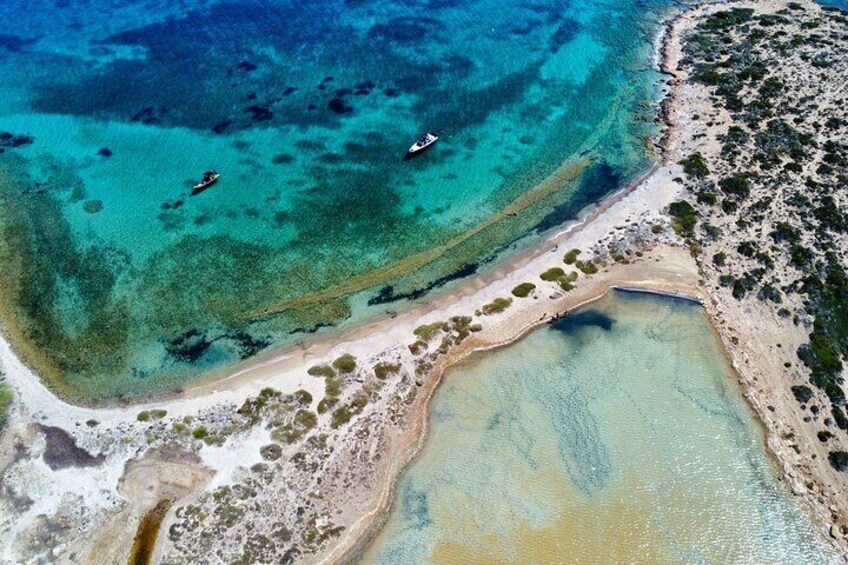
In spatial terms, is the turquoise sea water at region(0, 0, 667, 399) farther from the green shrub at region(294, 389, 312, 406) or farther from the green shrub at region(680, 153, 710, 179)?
the green shrub at region(294, 389, 312, 406)

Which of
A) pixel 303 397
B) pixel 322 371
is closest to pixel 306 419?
pixel 303 397

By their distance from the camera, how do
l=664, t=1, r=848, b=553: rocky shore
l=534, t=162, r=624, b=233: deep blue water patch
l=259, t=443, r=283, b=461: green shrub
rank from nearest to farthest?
l=259, t=443, r=283, b=461: green shrub
l=664, t=1, r=848, b=553: rocky shore
l=534, t=162, r=624, b=233: deep blue water patch

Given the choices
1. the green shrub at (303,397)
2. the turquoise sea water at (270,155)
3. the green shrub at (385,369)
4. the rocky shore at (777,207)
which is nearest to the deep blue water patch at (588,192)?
the turquoise sea water at (270,155)

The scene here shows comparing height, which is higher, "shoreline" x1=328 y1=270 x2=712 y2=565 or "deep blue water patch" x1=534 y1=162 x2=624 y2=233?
"deep blue water patch" x1=534 y1=162 x2=624 y2=233

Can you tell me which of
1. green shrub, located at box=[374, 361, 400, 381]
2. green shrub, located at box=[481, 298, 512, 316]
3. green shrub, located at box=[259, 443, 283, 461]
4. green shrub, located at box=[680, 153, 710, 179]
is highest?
green shrub, located at box=[680, 153, 710, 179]

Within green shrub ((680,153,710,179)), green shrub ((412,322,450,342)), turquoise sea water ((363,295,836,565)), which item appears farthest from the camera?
green shrub ((680,153,710,179))

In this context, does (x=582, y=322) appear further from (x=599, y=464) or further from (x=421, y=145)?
(x=421, y=145)

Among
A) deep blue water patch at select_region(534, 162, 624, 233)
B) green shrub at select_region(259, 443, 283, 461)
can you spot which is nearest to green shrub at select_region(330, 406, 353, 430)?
green shrub at select_region(259, 443, 283, 461)

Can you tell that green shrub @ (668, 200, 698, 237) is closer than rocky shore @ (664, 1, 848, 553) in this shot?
No
